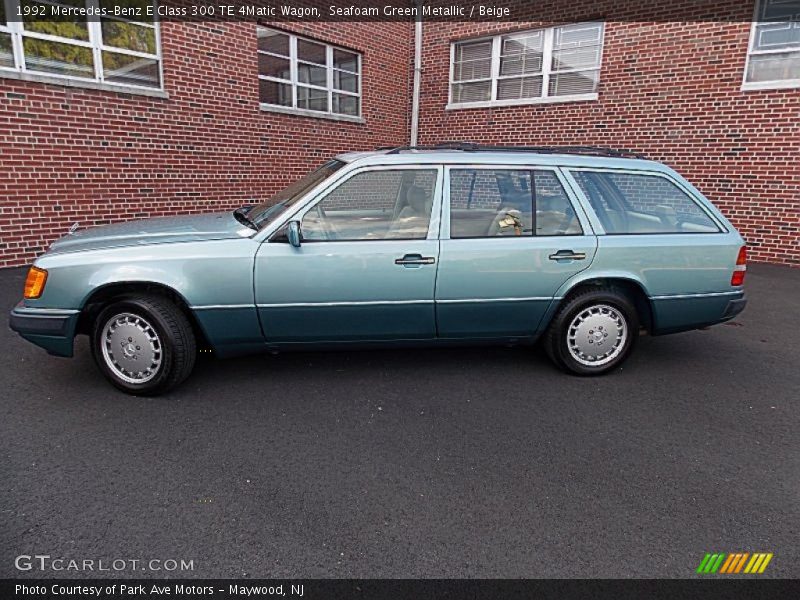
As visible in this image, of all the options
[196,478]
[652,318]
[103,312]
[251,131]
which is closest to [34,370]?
[103,312]

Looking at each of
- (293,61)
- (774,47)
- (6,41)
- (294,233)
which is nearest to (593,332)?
(294,233)

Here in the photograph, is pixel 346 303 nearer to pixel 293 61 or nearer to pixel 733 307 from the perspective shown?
pixel 733 307

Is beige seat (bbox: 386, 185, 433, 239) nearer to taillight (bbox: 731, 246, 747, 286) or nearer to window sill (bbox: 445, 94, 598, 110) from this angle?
taillight (bbox: 731, 246, 747, 286)

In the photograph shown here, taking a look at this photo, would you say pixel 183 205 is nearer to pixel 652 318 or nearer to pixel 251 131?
pixel 251 131

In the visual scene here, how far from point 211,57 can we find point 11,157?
332 cm

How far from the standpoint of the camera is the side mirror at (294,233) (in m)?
3.26

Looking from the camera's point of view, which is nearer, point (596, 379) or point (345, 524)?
point (345, 524)

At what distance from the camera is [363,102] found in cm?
1064

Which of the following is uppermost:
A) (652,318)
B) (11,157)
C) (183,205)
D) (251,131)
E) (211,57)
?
(211,57)

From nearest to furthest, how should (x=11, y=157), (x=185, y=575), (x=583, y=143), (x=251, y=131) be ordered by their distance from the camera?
1. (x=185, y=575)
2. (x=11, y=157)
3. (x=251, y=131)
4. (x=583, y=143)

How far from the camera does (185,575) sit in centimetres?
196

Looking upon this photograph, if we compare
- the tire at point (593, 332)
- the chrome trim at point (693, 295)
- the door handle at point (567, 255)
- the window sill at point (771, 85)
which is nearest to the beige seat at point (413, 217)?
the door handle at point (567, 255)

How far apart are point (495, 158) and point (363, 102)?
7.77 m

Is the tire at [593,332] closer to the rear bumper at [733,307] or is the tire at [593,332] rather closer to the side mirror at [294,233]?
the rear bumper at [733,307]
